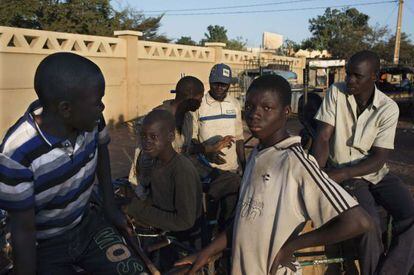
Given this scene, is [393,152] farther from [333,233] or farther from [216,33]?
[216,33]

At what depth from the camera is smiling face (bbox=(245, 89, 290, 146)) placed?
168 cm

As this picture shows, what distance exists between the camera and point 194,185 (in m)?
2.44

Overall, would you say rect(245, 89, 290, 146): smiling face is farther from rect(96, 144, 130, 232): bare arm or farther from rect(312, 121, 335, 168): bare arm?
rect(312, 121, 335, 168): bare arm

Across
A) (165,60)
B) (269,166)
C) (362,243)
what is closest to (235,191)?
(362,243)

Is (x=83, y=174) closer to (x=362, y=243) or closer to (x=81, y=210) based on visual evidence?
(x=81, y=210)

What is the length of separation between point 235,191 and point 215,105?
122cm

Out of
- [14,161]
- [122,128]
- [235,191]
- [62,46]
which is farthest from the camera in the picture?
[122,128]

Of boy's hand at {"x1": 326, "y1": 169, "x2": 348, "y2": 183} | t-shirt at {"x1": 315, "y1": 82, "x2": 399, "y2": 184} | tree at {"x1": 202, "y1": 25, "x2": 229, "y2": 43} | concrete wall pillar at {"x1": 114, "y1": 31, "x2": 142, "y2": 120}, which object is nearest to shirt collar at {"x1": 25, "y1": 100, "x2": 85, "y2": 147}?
boy's hand at {"x1": 326, "y1": 169, "x2": 348, "y2": 183}

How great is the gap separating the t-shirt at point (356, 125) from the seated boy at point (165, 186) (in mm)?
1017

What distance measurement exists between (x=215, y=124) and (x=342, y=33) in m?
36.0

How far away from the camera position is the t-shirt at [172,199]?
7.71 ft

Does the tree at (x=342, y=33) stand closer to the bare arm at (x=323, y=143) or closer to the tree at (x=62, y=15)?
the tree at (x=62, y=15)

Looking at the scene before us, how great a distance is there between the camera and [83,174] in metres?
1.94

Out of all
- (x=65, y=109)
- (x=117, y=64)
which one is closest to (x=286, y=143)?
(x=65, y=109)
